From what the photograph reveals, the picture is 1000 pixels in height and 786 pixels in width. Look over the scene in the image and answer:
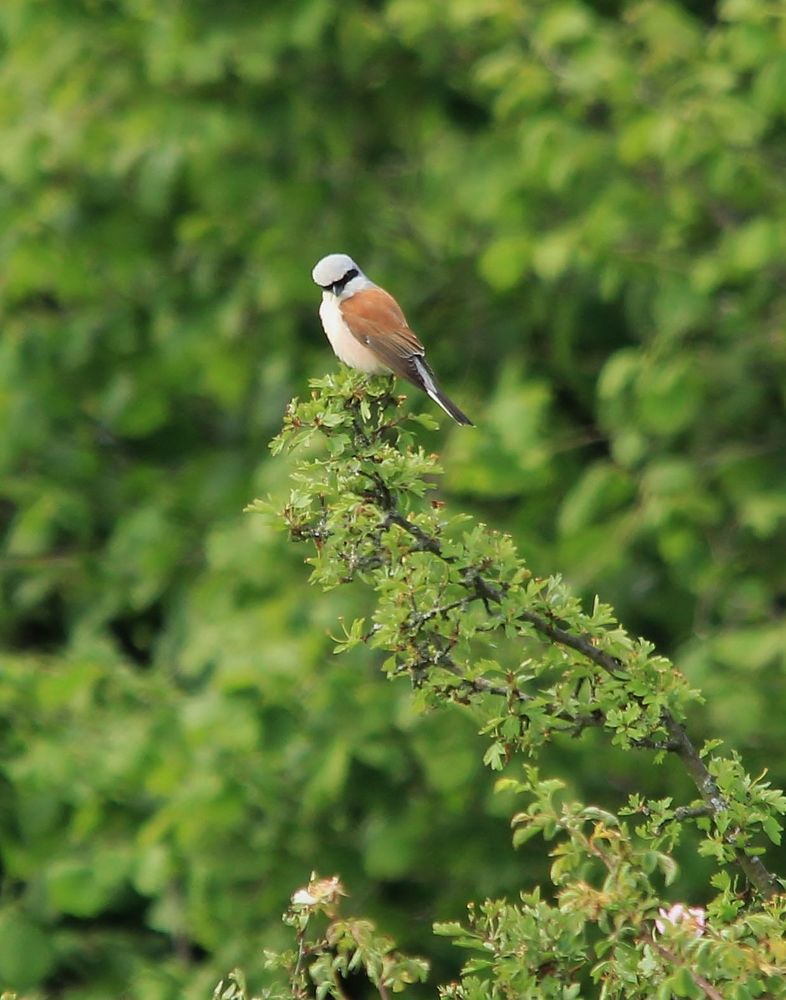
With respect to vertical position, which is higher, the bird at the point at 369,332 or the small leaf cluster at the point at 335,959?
the bird at the point at 369,332

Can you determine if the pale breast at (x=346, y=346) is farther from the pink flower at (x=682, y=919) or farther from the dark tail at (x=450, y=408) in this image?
the pink flower at (x=682, y=919)

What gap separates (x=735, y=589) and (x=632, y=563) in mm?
420

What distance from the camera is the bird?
4680mm

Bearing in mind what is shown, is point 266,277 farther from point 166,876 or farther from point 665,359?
point 166,876

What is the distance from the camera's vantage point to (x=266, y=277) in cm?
720

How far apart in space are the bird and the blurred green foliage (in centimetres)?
114

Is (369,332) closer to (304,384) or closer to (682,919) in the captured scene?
(304,384)

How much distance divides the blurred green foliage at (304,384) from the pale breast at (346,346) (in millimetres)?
1341

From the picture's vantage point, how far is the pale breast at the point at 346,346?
4.64 m

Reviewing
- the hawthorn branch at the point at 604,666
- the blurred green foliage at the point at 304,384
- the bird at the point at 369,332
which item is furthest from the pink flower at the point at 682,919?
the blurred green foliage at the point at 304,384

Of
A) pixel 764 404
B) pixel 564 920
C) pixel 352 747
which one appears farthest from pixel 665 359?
pixel 564 920

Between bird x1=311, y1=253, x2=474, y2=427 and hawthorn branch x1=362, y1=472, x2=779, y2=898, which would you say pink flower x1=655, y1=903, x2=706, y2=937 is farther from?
bird x1=311, y1=253, x2=474, y2=427

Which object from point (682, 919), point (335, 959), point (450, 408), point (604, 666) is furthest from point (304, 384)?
point (682, 919)

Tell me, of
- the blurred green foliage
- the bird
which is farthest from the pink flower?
the blurred green foliage
